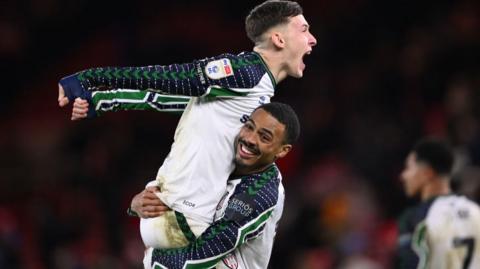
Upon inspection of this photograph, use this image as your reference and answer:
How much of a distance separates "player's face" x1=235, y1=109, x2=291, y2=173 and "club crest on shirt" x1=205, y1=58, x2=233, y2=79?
203 millimetres

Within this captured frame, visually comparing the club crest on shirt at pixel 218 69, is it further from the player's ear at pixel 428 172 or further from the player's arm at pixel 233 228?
the player's ear at pixel 428 172

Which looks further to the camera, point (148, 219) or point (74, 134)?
point (74, 134)

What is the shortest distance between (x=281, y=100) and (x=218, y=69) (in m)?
5.56

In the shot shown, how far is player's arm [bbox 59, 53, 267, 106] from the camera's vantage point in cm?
444

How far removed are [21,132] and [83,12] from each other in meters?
1.26

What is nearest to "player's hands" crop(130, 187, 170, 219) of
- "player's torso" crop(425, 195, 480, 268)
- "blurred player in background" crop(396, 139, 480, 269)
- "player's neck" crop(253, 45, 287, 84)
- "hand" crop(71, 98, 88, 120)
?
"hand" crop(71, 98, 88, 120)

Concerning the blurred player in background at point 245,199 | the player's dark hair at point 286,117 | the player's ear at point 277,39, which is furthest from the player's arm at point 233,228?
the player's ear at point 277,39

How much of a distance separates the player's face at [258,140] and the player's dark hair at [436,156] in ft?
6.41

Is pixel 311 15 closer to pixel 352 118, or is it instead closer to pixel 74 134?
pixel 352 118

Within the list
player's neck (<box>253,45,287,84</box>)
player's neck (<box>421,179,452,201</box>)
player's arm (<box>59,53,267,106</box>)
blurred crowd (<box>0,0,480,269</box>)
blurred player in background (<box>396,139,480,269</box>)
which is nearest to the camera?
player's arm (<box>59,53,267,106</box>)

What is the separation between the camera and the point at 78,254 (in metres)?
9.19

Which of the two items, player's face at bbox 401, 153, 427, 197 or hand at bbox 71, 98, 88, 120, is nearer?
hand at bbox 71, 98, 88, 120

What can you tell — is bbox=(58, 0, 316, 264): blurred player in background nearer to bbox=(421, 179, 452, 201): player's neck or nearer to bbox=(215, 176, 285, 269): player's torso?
bbox=(215, 176, 285, 269): player's torso

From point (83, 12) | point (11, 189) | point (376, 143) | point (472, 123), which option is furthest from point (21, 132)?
point (472, 123)
